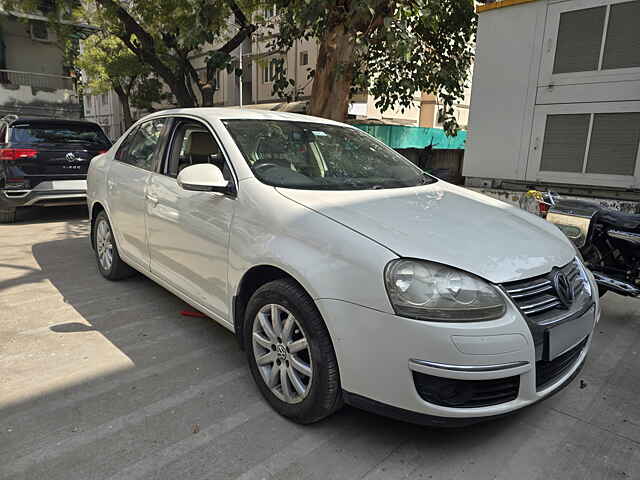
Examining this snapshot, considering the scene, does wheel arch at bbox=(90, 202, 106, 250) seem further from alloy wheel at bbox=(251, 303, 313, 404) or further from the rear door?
the rear door

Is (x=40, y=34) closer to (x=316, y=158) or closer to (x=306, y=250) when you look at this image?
(x=316, y=158)

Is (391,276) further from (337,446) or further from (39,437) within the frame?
A: (39,437)

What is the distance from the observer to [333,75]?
687cm

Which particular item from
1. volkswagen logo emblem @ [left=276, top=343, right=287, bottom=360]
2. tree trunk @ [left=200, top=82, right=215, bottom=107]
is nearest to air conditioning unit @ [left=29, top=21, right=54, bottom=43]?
tree trunk @ [left=200, top=82, right=215, bottom=107]

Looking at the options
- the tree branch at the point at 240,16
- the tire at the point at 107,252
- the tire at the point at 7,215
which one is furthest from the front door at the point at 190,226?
the tree branch at the point at 240,16

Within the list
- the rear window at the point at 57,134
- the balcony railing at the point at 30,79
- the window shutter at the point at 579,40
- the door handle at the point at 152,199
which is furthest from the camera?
the balcony railing at the point at 30,79

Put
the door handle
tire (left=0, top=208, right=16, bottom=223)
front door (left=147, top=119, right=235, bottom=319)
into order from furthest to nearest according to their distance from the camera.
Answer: tire (left=0, top=208, right=16, bottom=223) → the door handle → front door (left=147, top=119, right=235, bottom=319)

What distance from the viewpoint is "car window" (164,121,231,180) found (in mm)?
3412

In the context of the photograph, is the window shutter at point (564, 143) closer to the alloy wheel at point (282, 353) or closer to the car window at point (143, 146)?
the car window at point (143, 146)

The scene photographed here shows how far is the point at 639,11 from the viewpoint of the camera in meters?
5.95

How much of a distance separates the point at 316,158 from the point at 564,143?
16.4ft

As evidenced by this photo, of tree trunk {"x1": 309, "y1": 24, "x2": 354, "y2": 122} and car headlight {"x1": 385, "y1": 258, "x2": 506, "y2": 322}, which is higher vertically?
tree trunk {"x1": 309, "y1": 24, "x2": 354, "y2": 122}

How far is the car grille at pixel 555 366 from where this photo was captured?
7.17ft

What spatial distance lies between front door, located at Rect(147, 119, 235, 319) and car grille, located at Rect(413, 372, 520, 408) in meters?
1.33
